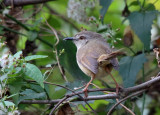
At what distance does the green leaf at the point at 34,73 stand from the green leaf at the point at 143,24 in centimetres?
135

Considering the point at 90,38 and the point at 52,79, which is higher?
the point at 90,38

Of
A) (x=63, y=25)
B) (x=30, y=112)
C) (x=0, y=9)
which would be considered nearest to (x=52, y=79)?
(x=30, y=112)

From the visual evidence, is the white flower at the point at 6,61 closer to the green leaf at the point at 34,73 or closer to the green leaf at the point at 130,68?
the green leaf at the point at 34,73

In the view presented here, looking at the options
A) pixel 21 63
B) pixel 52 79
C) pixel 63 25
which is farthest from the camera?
pixel 63 25

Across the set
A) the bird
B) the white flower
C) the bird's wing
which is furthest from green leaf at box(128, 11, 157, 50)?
the white flower

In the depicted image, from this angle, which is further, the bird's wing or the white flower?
the bird's wing

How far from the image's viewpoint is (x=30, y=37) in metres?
3.77

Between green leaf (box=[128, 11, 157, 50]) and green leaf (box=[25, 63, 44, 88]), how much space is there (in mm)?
1349

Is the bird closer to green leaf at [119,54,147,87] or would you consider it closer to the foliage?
the foliage

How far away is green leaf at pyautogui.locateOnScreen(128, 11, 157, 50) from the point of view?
3.15 m

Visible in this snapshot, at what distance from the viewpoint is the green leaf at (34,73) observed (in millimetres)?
2277

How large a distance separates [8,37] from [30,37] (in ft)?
1.94

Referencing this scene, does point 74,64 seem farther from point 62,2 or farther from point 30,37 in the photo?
point 62,2

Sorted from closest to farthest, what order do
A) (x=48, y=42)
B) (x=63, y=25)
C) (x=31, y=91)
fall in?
(x=31, y=91)
(x=48, y=42)
(x=63, y=25)
